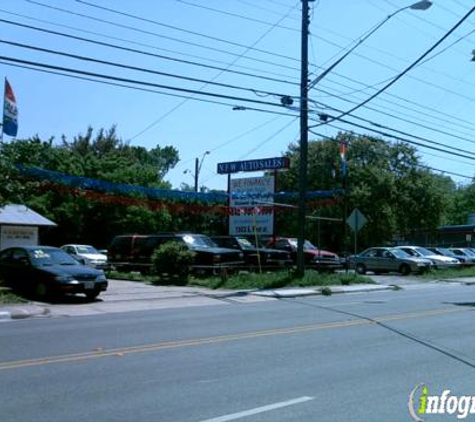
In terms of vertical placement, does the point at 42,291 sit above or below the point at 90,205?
below

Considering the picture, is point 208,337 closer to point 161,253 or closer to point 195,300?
point 195,300

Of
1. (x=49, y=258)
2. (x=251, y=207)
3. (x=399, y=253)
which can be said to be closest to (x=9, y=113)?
(x=49, y=258)

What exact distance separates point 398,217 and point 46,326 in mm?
48602

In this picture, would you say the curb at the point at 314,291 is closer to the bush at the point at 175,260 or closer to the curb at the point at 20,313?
the bush at the point at 175,260

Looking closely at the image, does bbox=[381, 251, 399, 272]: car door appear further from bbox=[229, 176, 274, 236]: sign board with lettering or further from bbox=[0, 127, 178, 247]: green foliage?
bbox=[0, 127, 178, 247]: green foliage

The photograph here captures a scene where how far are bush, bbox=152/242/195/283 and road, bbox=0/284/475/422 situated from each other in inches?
408

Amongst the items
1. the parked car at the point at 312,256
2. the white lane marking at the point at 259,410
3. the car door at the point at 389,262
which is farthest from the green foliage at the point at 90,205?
the white lane marking at the point at 259,410

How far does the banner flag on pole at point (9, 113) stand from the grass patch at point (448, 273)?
21.6 metres

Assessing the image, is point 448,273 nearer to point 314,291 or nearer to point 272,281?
point 272,281

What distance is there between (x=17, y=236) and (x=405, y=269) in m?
20.3

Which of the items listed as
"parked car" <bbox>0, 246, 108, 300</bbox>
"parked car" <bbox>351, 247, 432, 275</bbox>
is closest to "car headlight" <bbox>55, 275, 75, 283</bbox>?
"parked car" <bbox>0, 246, 108, 300</bbox>

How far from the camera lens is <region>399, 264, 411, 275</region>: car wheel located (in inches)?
1421

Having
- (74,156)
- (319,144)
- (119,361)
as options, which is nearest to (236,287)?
(119,361)

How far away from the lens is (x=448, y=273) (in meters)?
35.7
